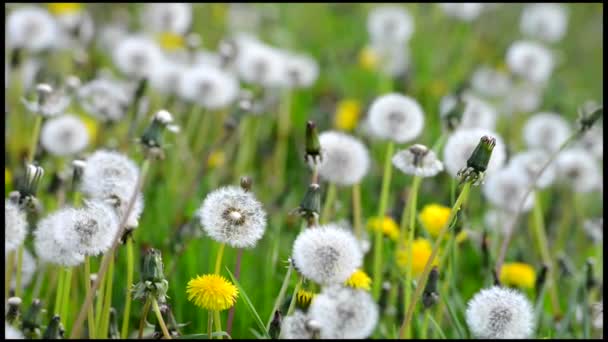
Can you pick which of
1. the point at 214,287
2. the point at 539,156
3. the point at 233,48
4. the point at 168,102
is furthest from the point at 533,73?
the point at 214,287

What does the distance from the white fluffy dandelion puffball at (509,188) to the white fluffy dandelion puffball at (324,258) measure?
1279mm

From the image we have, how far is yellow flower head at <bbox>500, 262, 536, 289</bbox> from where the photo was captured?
253cm

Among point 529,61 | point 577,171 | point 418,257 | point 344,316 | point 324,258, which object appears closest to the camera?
point 344,316

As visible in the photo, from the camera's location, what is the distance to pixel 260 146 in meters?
3.51

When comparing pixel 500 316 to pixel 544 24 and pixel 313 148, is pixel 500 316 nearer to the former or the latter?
pixel 313 148

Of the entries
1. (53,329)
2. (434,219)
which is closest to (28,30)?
(434,219)

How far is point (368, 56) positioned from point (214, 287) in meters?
Result: 3.33

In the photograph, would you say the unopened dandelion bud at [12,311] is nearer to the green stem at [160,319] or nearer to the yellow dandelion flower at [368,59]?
the green stem at [160,319]

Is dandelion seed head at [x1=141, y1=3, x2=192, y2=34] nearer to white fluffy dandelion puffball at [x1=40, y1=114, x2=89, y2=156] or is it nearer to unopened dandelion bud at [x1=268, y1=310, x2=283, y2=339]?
white fluffy dandelion puffball at [x1=40, y1=114, x2=89, y2=156]

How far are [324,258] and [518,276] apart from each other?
4.31 feet

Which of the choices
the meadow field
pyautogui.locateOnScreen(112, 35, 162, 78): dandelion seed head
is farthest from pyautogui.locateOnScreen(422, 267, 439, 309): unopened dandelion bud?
pyautogui.locateOnScreen(112, 35, 162, 78): dandelion seed head

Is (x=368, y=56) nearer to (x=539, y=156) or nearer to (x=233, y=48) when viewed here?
(x=233, y=48)

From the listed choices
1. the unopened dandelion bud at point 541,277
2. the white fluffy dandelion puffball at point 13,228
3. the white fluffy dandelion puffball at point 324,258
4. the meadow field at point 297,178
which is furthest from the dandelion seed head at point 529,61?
the white fluffy dandelion puffball at point 13,228

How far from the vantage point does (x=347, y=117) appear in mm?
3748
